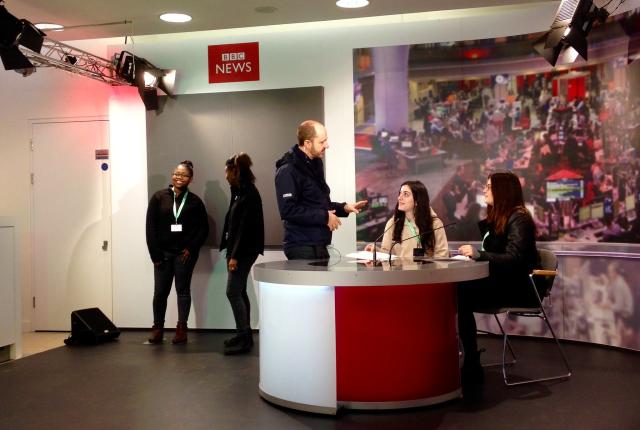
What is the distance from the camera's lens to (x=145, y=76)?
6.31 metres

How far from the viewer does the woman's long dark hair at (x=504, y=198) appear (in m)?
4.18

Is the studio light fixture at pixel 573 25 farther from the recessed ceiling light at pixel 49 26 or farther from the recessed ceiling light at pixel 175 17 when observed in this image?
the recessed ceiling light at pixel 49 26

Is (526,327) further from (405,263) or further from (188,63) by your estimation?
(188,63)

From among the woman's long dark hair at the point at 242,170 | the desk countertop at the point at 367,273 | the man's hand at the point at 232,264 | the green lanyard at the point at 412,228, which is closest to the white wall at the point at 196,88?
the woman's long dark hair at the point at 242,170

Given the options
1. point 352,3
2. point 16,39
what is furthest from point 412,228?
point 16,39

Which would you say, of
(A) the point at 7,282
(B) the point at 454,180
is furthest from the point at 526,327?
(A) the point at 7,282

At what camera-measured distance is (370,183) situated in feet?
20.2

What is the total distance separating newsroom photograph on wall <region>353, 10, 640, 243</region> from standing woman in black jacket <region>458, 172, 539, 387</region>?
64.7 inches

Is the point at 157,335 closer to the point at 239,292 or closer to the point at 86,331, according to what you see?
the point at 86,331

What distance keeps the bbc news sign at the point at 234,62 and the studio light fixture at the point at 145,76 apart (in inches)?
16.8

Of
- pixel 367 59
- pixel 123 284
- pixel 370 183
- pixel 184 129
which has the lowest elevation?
pixel 123 284

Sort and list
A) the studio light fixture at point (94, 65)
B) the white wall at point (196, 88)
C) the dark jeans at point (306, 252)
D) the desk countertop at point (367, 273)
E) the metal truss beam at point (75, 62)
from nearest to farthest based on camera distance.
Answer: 1. the desk countertop at point (367, 273)
2. the dark jeans at point (306, 252)
3. the studio light fixture at point (94, 65)
4. the metal truss beam at point (75, 62)
5. the white wall at point (196, 88)

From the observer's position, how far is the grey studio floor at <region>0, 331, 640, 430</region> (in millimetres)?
3428

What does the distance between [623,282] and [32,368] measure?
4.76 meters
